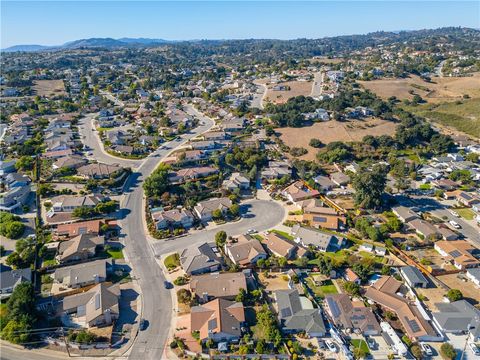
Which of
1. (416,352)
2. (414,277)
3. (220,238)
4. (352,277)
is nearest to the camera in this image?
(416,352)

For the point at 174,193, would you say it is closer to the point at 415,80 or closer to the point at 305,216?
the point at 305,216

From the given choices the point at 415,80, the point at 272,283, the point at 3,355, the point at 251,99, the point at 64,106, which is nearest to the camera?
the point at 3,355

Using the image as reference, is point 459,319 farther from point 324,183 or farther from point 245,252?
point 324,183

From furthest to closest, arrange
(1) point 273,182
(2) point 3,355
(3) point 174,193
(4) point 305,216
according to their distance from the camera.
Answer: (1) point 273,182 → (3) point 174,193 → (4) point 305,216 → (2) point 3,355

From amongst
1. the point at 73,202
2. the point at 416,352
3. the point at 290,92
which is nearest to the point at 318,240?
the point at 416,352

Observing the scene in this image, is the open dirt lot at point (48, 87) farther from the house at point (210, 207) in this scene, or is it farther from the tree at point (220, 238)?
the tree at point (220, 238)

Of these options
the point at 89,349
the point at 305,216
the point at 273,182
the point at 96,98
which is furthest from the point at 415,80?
the point at 89,349
